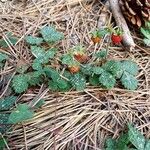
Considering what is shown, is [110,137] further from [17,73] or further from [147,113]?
[17,73]

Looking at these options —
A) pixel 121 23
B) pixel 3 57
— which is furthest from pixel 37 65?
pixel 121 23

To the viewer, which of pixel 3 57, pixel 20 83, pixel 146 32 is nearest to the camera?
pixel 20 83

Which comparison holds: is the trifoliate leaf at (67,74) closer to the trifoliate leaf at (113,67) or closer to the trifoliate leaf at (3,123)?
the trifoliate leaf at (113,67)

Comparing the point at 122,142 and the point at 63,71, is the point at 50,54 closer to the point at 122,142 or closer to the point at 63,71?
the point at 63,71

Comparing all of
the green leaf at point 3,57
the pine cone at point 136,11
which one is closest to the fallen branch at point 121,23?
the pine cone at point 136,11

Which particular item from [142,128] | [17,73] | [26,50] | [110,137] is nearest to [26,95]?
[17,73]
